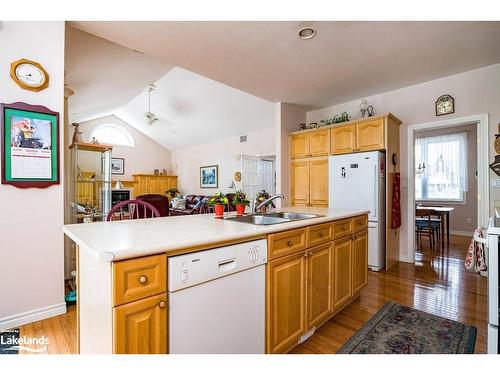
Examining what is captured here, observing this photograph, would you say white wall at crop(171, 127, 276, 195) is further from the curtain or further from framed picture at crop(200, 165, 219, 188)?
the curtain

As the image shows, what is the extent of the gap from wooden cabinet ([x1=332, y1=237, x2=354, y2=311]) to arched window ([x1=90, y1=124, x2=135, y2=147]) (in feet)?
29.0

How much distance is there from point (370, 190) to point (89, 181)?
3557 millimetres

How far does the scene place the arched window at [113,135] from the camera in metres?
8.55

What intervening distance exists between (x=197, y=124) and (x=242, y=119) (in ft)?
5.44

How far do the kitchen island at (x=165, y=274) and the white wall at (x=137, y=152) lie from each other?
8.30 meters

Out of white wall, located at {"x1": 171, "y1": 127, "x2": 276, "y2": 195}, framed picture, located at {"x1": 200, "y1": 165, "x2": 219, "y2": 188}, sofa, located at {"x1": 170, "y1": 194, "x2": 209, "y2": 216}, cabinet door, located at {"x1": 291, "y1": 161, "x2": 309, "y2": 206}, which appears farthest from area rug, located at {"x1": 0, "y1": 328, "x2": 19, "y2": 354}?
framed picture, located at {"x1": 200, "y1": 165, "x2": 219, "y2": 188}

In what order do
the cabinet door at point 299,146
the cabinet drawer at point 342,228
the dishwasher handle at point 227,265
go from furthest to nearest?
the cabinet door at point 299,146 → the cabinet drawer at point 342,228 → the dishwasher handle at point 227,265

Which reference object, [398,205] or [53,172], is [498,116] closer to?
[398,205]

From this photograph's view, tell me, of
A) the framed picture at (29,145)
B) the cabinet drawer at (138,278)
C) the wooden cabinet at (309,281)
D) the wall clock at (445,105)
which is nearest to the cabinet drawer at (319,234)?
the wooden cabinet at (309,281)

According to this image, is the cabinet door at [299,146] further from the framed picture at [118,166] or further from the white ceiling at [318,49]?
the framed picture at [118,166]

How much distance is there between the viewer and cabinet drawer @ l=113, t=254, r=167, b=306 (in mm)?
921
